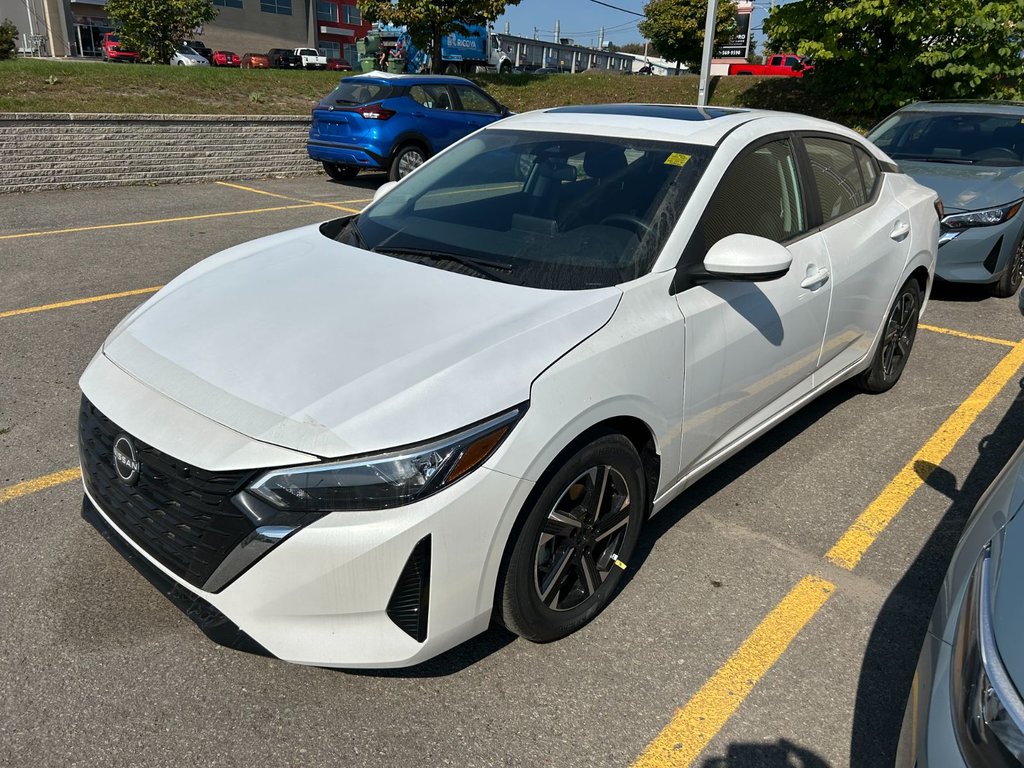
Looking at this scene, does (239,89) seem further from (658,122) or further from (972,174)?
(658,122)

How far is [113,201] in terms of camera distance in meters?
10.5

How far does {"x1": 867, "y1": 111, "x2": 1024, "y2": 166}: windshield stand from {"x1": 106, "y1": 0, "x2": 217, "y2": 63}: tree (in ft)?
65.2

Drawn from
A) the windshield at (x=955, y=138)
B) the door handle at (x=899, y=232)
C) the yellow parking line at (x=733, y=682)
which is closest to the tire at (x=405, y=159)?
the windshield at (x=955, y=138)

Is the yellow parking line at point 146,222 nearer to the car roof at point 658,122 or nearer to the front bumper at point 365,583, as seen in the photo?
the car roof at point 658,122

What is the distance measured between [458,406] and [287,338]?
2.22 feet

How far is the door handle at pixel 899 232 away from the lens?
14.2ft

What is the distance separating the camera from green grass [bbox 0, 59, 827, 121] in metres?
13.2

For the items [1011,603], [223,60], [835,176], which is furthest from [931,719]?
[223,60]

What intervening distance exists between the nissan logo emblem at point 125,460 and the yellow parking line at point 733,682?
5.43ft

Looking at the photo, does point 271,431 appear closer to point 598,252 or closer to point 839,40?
point 598,252

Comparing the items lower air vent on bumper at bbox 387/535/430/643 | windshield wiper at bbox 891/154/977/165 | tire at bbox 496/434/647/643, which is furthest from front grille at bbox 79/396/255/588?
windshield wiper at bbox 891/154/977/165

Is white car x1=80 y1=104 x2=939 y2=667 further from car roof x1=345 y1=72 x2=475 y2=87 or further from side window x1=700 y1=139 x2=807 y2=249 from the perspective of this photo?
car roof x1=345 y1=72 x2=475 y2=87

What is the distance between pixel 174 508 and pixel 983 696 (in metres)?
→ 1.98

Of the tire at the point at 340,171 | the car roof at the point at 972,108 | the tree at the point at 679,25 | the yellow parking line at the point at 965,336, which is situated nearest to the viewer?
the yellow parking line at the point at 965,336
